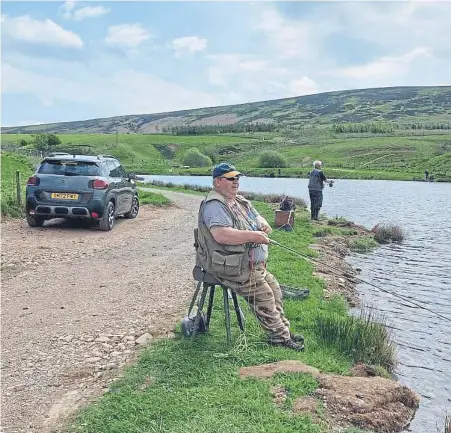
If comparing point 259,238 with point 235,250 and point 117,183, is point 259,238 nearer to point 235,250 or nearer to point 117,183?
point 235,250

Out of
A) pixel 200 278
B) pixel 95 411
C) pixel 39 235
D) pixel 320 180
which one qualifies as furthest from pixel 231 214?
pixel 320 180

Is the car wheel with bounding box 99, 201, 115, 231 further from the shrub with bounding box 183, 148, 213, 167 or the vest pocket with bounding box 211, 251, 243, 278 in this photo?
the shrub with bounding box 183, 148, 213, 167

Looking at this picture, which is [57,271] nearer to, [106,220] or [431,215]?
[106,220]

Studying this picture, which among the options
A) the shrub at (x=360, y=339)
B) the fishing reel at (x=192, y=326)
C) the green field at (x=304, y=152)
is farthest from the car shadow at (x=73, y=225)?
the green field at (x=304, y=152)

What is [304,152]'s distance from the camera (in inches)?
4503

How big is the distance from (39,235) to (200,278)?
9.05 meters

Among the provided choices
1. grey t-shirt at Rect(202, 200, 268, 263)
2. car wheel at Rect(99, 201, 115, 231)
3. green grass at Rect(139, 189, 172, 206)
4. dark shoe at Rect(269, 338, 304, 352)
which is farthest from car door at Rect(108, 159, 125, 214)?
dark shoe at Rect(269, 338, 304, 352)

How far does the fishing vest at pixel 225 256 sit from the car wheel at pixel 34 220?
32.8ft

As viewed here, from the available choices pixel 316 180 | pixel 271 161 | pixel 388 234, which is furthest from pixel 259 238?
pixel 271 161

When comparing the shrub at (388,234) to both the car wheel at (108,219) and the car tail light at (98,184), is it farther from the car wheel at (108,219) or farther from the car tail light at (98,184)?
the car tail light at (98,184)

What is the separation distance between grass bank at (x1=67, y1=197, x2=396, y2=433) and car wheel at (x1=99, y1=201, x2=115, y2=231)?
835cm

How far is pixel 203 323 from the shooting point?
7.00 meters

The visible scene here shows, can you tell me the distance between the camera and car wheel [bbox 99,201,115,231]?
1534 centimetres

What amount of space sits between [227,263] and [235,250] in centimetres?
17
